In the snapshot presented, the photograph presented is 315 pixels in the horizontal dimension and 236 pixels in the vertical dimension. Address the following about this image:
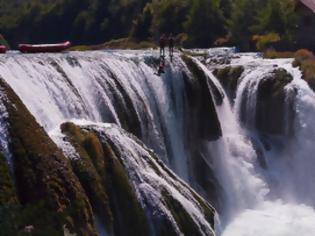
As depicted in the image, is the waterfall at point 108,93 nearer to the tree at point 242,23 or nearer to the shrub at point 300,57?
the shrub at point 300,57

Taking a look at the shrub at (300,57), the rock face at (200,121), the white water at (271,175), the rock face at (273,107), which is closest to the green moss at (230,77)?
the white water at (271,175)

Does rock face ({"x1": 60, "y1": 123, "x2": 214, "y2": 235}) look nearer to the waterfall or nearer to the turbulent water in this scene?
the waterfall

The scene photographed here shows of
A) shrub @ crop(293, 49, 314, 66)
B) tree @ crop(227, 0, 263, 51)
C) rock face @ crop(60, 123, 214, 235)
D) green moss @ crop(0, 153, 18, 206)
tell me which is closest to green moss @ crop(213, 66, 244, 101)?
shrub @ crop(293, 49, 314, 66)

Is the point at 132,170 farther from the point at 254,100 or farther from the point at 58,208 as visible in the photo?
the point at 254,100

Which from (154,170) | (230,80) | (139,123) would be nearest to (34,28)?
(230,80)

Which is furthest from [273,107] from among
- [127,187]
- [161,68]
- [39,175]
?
[39,175]
